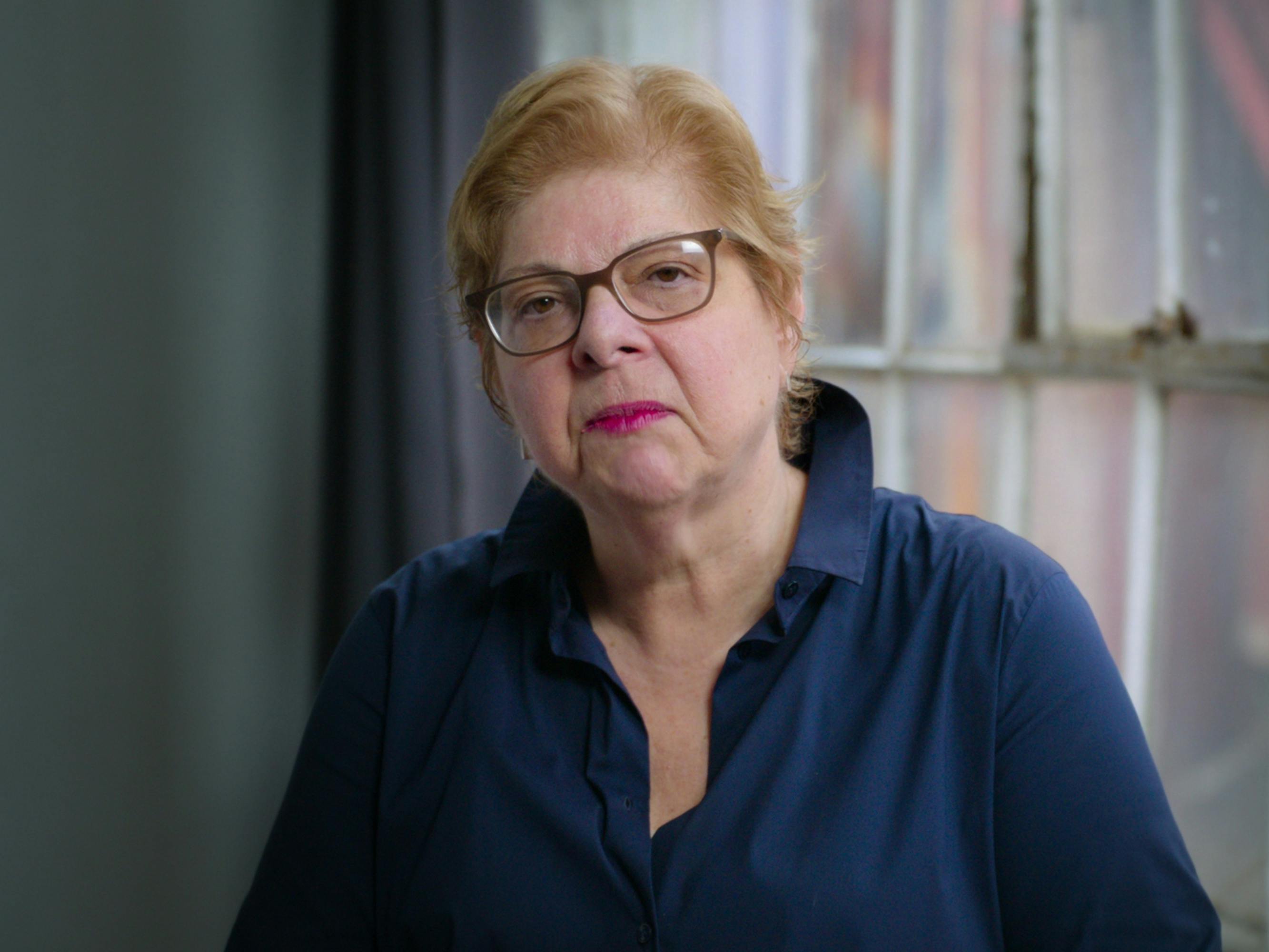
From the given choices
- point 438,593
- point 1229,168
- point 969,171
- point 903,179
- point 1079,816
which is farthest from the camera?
point 903,179

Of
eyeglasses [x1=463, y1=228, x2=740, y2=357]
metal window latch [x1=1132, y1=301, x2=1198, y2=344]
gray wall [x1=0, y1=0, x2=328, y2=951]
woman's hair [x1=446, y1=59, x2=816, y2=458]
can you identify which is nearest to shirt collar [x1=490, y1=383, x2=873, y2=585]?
woman's hair [x1=446, y1=59, x2=816, y2=458]

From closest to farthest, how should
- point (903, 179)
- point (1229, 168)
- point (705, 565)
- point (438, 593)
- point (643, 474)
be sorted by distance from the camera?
1. point (643, 474)
2. point (705, 565)
3. point (438, 593)
4. point (1229, 168)
5. point (903, 179)

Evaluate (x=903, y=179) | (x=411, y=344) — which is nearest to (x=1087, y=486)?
(x=903, y=179)

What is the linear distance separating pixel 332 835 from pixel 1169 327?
4.14 ft

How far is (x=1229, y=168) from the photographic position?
1.50 m

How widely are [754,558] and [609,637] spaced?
183 millimetres

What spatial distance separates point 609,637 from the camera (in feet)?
4.11

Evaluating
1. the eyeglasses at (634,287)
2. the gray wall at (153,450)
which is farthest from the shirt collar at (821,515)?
the gray wall at (153,450)

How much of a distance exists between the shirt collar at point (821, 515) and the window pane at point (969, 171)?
2.09 ft

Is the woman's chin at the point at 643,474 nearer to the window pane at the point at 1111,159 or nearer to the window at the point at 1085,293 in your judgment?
the window at the point at 1085,293

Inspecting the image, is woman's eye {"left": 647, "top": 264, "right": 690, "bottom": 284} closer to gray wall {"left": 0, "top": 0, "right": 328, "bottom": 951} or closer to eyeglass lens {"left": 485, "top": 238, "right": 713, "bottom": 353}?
eyeglass lens {"left": 485, "top": 238, "right": 713, "bottom": 353}

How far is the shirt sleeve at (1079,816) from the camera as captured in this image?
97 centimetres

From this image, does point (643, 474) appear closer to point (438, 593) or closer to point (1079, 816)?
point (438, 593)

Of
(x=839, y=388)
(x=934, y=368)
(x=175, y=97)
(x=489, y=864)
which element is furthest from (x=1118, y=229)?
(x=175, y=97)
